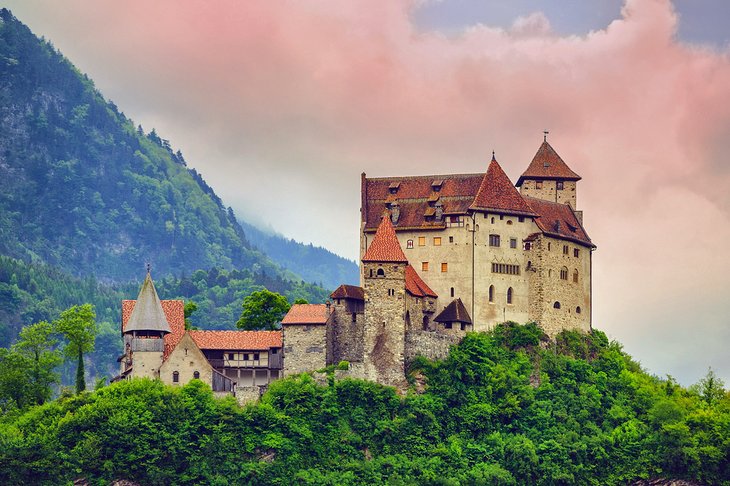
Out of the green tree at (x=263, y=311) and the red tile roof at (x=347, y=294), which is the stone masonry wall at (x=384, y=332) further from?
the green tree at (x=263, y=311)

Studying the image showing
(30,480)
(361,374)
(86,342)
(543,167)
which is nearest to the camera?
(30,480)

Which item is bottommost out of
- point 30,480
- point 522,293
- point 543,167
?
point 30,480

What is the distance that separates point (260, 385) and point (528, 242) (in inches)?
970

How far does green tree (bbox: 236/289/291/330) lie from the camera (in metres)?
120

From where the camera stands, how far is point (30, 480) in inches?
3895

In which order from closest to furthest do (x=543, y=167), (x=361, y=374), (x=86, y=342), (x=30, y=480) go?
(x=30, y=480), (x=361, y=374), (x=86, y=342), (x=543, y=167)

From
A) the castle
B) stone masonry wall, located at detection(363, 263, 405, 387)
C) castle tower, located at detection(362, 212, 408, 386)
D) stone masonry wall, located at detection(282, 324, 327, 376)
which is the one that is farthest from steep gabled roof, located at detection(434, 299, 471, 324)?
stone masonry wall, located at detection(282, 324, 327, 376)

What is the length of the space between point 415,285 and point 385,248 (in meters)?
5.36

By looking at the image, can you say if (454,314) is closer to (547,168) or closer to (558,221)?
(558,221)

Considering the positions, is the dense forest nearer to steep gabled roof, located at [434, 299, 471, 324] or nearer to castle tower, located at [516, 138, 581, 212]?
steep gabled roof, located at [434, 299, 471, 324]

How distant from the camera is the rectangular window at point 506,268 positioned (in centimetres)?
11481

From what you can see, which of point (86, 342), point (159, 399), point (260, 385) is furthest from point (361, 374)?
point (86, 342)

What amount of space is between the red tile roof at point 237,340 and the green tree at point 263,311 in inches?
458

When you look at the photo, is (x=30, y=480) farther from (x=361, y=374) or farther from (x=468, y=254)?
(x=468, y=254)
